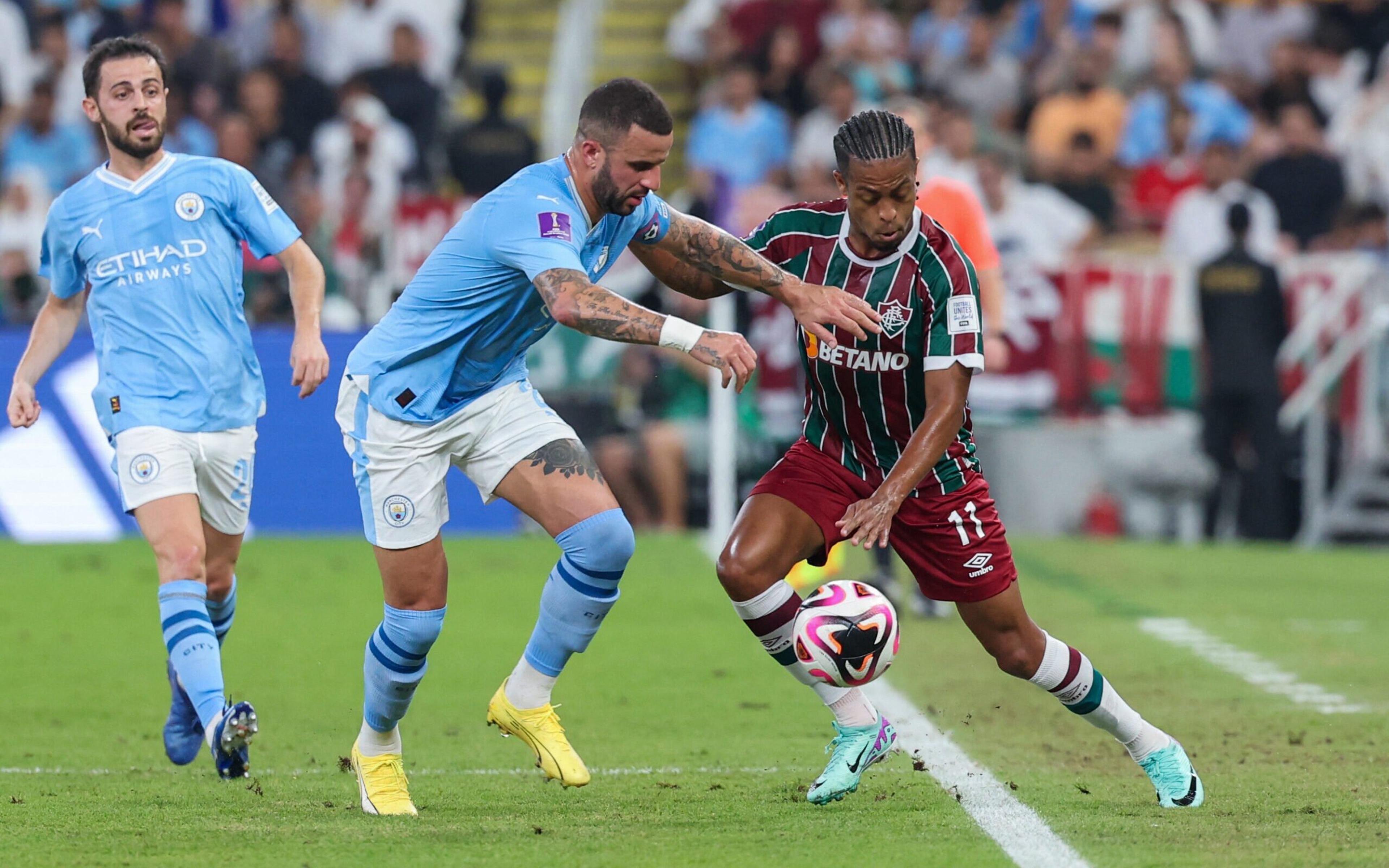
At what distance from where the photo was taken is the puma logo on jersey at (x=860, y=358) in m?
6.14

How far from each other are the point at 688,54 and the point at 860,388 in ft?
45.3

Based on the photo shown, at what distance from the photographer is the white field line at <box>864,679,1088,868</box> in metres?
5.34

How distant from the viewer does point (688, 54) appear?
64.0 feet

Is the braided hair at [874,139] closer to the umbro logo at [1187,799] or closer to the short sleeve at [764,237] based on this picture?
the short sleeve at [764,237]

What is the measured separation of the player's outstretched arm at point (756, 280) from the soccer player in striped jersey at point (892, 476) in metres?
0.11

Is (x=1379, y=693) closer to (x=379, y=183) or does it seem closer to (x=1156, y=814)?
(x=1156, y=814)

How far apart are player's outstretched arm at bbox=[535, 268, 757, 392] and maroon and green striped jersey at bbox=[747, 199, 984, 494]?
2.71ft

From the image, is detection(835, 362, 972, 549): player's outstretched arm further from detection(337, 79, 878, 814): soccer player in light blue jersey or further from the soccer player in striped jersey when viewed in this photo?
detection(337, 79, 878, 814): soccer player in light blue jersey

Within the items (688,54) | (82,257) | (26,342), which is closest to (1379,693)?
(82,257)

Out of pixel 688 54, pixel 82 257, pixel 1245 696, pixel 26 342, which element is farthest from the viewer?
pixel 688 54

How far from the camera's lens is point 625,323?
17.7 feet

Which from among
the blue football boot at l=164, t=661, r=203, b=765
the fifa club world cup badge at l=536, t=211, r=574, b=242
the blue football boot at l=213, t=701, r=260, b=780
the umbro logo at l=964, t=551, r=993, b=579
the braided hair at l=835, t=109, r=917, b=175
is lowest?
the blue football boot at l=164, t=661, r=203, b=765

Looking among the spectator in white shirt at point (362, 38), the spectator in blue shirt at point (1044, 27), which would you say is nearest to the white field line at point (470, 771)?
the spectator in white shirt at point (362, 38)

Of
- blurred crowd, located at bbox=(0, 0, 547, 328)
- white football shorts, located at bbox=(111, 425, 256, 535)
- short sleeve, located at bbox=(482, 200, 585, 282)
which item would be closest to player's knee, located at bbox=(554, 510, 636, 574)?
short sleeve, located at bbox=(482, 200, 585, 282)
